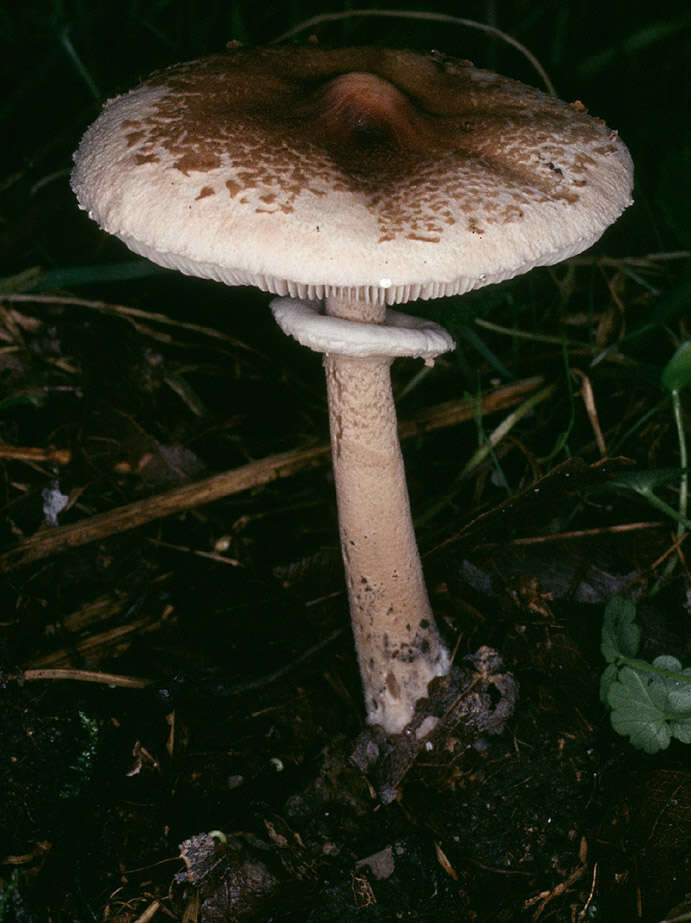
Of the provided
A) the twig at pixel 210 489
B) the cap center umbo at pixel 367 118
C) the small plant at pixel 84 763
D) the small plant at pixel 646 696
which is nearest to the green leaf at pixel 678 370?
the twig at pixel 210 489

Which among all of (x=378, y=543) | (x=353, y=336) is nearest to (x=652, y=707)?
(x=378, y=543)

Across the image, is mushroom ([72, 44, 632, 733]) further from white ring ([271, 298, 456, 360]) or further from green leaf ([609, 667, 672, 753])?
green leaf ([609, 667, 672, 753])

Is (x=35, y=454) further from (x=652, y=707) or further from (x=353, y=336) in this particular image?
(x=652, y=707)

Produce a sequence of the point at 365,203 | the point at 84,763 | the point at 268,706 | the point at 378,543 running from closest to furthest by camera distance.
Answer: the point at 365,203 < the point at 84,763 < the point at 378,543 < the point at 268,706

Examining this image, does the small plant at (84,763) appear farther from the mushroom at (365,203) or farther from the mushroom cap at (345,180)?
the mushroom cap at (345,180)

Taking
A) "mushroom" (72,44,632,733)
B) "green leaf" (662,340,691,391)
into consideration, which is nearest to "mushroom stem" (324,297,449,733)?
"mushroom" (72,44,632,733)

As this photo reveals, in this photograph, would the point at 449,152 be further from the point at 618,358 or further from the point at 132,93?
the point at 618,358
